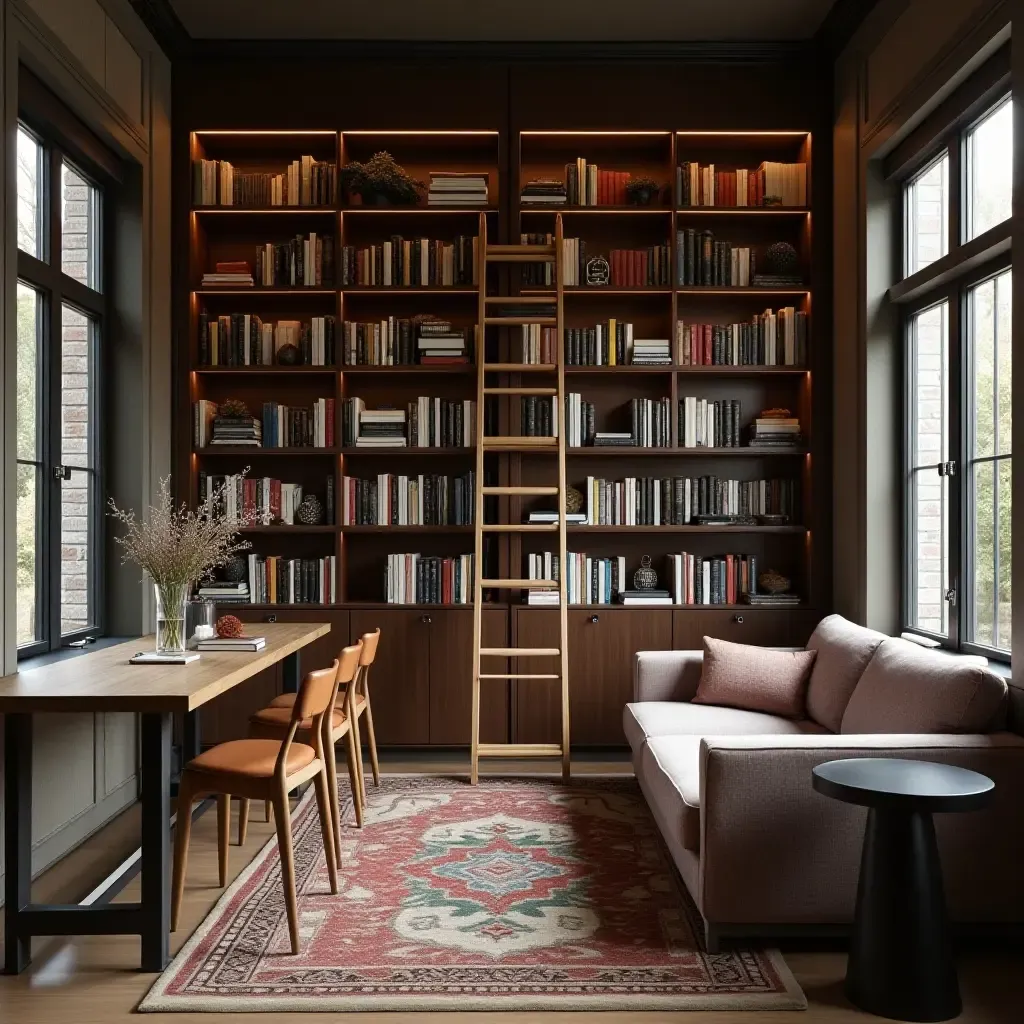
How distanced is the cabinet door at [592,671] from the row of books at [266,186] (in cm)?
252

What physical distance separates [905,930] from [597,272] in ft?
12.5

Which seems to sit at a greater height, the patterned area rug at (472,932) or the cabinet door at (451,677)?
the cabinet door at (451,677)

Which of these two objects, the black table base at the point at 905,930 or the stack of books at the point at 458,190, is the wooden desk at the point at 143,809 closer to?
the black table base at the point at 905,930

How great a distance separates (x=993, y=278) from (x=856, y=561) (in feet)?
5.17

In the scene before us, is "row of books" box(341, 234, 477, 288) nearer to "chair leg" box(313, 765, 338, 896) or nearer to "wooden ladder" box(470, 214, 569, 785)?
"wooden ladder" box(470, 214, 569, 785)

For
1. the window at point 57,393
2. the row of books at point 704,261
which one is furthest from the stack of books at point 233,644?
the row of books at point 704,261

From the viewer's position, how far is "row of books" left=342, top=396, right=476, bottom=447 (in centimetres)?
564

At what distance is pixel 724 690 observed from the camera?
15.3 feet

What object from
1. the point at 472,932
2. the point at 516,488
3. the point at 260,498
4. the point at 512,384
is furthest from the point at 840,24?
the point at 472,932

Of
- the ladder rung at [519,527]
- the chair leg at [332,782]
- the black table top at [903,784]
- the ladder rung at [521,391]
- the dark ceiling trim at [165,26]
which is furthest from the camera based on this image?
the ladder rung at [521,391]

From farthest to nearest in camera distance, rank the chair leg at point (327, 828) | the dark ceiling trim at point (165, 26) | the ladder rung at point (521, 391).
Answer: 1. the ladder rung at point (521, 391)
2. the dark ceiling trim at point (165, 26)
3. the chair leg at point (327, 828)

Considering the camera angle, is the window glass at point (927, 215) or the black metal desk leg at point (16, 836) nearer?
the black metal desk leg at point (16, 836)

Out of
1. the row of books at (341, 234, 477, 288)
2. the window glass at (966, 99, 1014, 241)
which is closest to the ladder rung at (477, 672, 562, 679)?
the row of books at (341, 234, 477, 288)

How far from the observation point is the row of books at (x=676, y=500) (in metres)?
5.65
